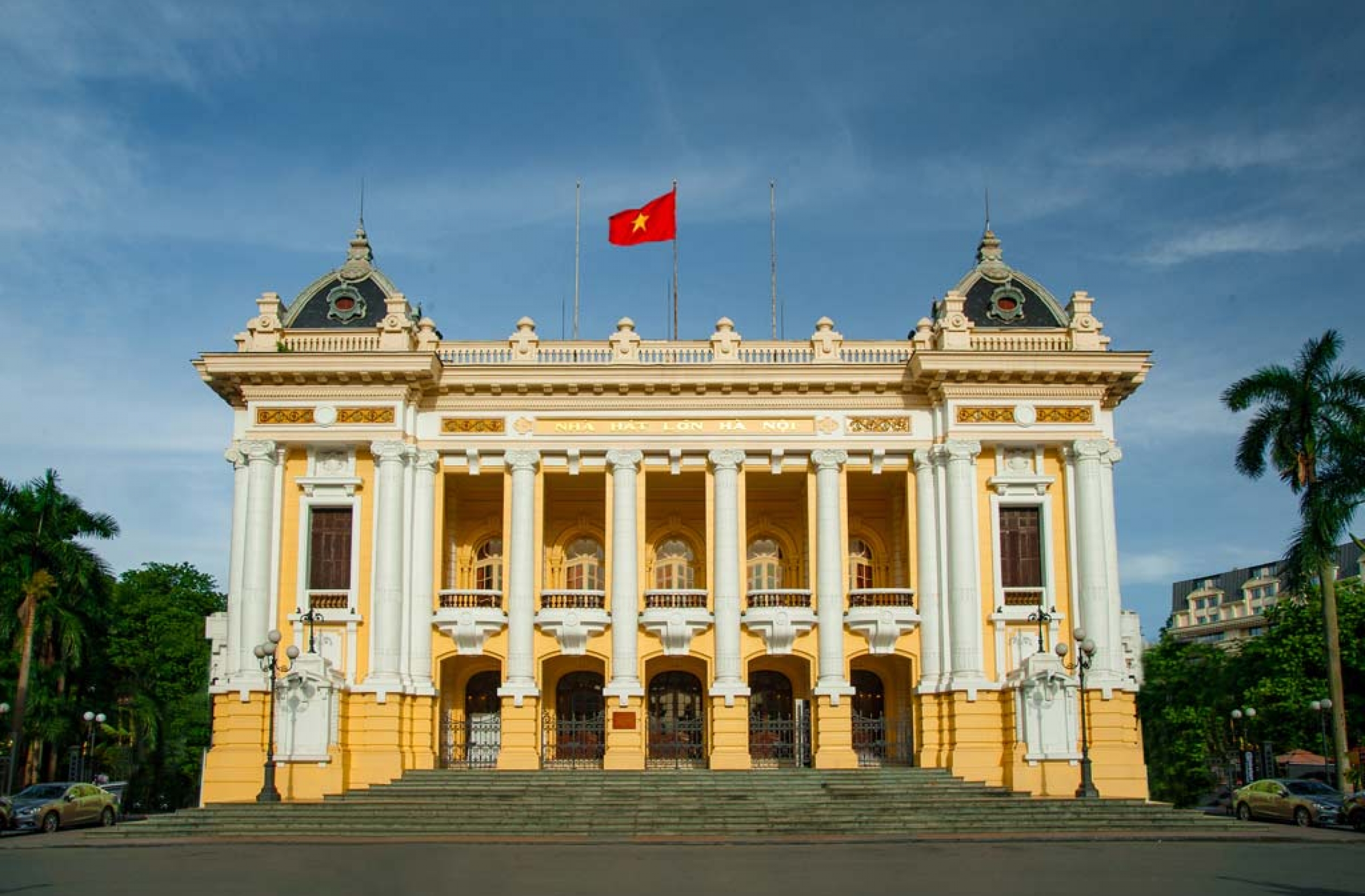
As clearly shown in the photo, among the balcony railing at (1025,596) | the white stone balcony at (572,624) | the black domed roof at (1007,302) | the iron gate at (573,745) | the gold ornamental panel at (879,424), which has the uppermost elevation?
the black domed roof at (1007,302)

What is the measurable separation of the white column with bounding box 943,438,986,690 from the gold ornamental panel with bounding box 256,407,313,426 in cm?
1696

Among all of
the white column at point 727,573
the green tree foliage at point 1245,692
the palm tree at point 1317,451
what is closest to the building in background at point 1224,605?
the green tree foliage at point 1245,692

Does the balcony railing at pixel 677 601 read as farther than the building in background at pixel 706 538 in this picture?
Yes

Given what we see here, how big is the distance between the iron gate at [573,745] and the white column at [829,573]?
6004 millimetres

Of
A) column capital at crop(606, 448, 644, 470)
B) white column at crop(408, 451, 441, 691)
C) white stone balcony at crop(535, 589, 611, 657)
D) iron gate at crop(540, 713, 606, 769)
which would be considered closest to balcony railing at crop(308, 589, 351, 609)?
white column at crop(408, 451, 441, 691)

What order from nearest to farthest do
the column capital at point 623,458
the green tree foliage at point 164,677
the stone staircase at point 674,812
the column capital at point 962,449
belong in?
A: 1. the stone staircase at point 674,812
2. the column capital at point 962,449
3. the column capital at point 623,458
4. the green tree foliage at point 164,677

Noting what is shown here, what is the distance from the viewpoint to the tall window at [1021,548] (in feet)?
120

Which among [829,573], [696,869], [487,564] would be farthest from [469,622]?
[696,869]

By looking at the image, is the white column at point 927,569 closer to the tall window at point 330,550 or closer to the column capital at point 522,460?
the column capital at point 522,460

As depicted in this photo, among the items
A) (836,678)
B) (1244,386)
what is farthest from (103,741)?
(1244,386)

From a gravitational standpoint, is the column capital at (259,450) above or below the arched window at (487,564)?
above

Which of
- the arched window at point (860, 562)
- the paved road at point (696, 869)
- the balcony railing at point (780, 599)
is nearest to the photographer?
the paved road at point (696, 869)

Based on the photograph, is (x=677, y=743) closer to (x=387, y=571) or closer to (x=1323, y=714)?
(x=387, y=571)

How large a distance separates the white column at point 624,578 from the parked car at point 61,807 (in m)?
14.0
